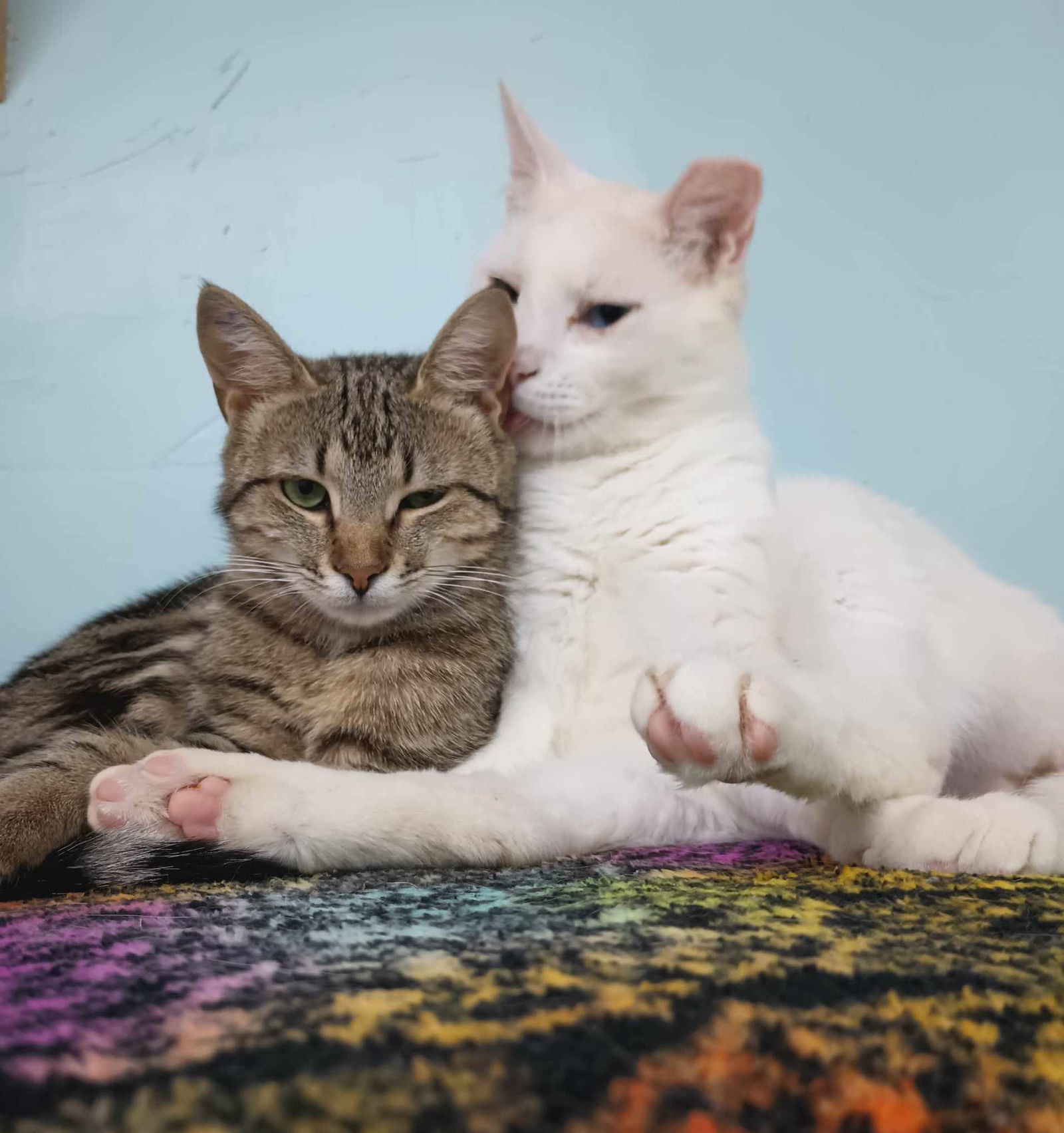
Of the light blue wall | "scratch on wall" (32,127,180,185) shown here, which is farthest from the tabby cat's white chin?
"scratch on wall" (32,127,180,185)

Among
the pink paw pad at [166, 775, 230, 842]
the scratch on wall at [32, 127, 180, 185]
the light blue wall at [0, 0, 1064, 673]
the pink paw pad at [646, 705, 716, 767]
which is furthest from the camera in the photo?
the scratch on wall at [32, 127, 180, 185]

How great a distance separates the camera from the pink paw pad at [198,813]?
885mm

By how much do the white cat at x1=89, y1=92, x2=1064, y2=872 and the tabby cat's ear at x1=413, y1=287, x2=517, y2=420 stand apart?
41mm

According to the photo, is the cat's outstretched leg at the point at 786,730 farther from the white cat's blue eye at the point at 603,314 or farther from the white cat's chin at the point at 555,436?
the white cat's blue eye at the point at 603,314

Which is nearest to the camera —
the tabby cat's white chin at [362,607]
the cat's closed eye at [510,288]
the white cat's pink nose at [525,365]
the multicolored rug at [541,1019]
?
the multicolored rug at [541,1019]

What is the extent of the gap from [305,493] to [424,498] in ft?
0.50

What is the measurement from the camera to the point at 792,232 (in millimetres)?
2033

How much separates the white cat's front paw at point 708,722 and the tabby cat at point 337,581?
46 cm

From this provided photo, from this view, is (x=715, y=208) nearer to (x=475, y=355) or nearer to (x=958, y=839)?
(x=475, y=355)

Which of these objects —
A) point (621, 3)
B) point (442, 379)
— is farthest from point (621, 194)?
point (621, 3)

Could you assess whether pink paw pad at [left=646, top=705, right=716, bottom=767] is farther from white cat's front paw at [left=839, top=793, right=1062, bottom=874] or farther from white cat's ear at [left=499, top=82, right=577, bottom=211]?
white cat's ear at [left=499, top=82, right=577, bottom=211]

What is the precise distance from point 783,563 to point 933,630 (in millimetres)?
193

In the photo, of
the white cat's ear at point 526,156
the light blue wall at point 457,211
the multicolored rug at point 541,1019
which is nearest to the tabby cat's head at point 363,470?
the white cat's ear at point 526,156

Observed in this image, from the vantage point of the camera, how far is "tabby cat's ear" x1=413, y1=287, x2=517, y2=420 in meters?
1.24
